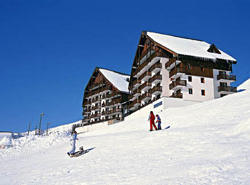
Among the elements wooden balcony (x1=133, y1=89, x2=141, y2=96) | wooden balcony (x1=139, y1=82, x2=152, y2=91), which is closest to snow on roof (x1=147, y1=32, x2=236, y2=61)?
wooden balcony (x1=139, y1=82, x2=152, y2=91)

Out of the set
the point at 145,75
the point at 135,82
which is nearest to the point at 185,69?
the point at 145,75

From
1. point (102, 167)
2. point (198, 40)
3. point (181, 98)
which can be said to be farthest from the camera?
point (198, 40)

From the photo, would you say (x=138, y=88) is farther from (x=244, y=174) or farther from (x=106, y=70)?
(x=244, y=174)

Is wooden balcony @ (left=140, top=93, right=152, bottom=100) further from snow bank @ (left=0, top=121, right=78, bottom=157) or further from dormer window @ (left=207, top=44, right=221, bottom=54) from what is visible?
snow bank @ (left=0, top=121, right=78, bottom=157)

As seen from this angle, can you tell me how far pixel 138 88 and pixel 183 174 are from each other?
1729 inches

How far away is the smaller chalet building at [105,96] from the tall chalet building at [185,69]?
976cm

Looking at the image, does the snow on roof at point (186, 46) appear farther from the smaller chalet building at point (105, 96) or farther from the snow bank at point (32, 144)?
the snow bank at point (32, 144)

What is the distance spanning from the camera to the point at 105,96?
63.6 m

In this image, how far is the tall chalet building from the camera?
3931 centimetres

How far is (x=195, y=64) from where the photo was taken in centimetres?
4031

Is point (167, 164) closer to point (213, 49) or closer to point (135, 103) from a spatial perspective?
point (213, 49)

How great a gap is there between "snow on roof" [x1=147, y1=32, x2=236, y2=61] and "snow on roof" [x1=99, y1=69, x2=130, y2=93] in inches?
610

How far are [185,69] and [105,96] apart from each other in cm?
2775

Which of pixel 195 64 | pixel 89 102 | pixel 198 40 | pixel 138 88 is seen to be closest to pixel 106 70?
pixel 89 102
